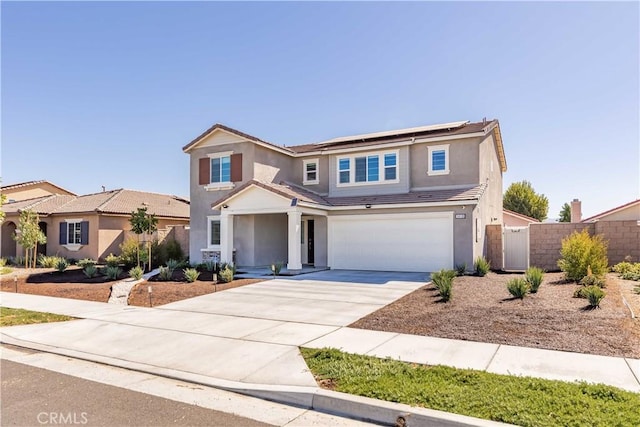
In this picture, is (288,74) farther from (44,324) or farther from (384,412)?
A: (384,412)

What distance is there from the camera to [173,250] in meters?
→ 24.5

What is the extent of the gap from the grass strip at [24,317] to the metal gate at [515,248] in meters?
17.3

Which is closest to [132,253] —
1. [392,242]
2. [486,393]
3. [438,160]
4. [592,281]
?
[392,242]

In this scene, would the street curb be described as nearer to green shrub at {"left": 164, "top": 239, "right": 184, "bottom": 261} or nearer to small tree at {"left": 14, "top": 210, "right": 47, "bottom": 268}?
green shrub at {"left": 164, "top": 239, "right": 184, "bottom": 261}

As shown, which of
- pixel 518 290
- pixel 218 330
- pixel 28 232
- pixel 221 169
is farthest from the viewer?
pixel 28 232

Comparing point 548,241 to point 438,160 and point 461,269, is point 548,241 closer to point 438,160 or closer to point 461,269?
point 461,269

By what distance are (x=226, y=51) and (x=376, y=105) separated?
7.42 meters

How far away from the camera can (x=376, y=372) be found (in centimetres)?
584

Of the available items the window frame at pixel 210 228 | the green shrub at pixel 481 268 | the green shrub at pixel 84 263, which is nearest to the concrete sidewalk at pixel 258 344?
the green shrub at pixel 481 268

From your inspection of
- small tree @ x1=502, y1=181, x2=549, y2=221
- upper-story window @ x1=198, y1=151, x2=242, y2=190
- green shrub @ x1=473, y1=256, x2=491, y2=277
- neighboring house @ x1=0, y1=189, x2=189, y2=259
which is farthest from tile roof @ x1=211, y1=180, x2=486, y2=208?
small tree @ x1=502, y1=181, x2=549, y2=221

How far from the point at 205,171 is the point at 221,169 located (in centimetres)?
109

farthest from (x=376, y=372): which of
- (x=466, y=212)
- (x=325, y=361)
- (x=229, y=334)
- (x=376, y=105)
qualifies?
(x=376, y=105)

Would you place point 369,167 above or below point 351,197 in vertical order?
above

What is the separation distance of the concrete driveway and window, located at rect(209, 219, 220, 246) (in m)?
8.59
